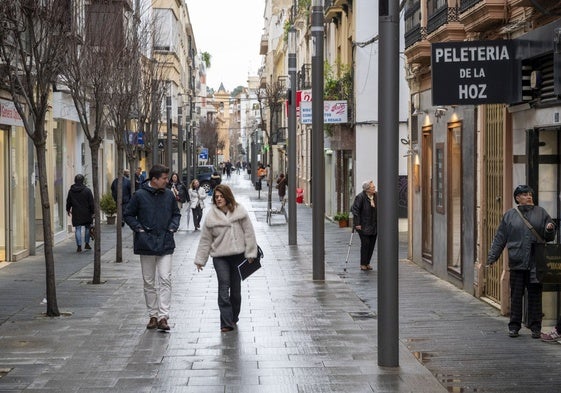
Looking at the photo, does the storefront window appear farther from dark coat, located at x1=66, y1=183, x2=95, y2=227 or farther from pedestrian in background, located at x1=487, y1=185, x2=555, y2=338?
pedestrian in background, located at x1=487, y1=185, x2=555, y2=338

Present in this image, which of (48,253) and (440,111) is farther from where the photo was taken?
(440,111)

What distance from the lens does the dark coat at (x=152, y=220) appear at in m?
12.2

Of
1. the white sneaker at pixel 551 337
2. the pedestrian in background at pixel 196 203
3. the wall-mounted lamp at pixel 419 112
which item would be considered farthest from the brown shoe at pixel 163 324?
the pedestrian in background at pixel 196 203

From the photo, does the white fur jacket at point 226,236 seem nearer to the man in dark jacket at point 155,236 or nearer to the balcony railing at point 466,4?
the man in dark jacket at point 155,236

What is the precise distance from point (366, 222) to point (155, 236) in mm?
8241

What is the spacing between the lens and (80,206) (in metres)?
24.1

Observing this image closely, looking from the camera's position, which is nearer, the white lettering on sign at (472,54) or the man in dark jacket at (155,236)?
the white lettering on sign at (472,54)

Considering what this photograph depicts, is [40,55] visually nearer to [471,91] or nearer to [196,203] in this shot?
[471,91]

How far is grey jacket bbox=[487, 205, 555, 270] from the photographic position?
11297mm

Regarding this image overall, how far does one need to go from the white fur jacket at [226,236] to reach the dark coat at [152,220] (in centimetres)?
41

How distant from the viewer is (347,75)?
33.4 meters

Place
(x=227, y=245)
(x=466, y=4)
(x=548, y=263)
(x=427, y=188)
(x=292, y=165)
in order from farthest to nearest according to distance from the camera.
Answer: (x=292, y=165)
(x=427, y=188)
(x=466, y=4)
(x=227, y=245)
(x=548, y=263)

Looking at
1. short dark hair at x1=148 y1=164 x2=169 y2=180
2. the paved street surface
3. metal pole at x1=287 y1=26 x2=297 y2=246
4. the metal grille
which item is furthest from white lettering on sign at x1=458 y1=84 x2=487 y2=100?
metal pole at x1=287 y1=26 x2=297 y2=246

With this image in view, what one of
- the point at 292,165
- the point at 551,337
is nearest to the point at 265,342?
the point at 551,337
